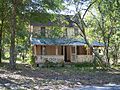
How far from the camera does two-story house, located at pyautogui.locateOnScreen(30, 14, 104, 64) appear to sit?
3724cm

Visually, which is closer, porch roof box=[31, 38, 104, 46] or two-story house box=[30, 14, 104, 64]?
two-story house box=[30, 14, 104, 64]

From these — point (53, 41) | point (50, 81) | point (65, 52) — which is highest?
point (53, 41)

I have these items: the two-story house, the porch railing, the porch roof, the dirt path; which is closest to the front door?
the two-story house

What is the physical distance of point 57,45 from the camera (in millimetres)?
40406

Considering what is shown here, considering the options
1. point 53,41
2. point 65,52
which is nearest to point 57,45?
point 53,41

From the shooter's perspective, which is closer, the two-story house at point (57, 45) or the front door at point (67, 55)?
the two-story house at point (57, 45)

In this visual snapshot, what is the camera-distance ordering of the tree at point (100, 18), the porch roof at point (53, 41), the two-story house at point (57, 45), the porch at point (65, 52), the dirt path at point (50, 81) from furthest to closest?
the porch at point (65, 52), the porch roof at point (53, 41), the two-story house at point (57, 45), the tree at point (100, 18), the dirt path at point (50, 81)

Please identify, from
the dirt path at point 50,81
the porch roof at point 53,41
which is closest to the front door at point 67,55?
the porch roof at point 53,41

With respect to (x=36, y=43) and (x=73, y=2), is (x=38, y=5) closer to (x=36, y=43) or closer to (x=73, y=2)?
(x=73, y=2)

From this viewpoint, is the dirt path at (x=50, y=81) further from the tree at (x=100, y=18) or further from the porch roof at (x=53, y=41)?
the porch roof at (x=53, y=41)

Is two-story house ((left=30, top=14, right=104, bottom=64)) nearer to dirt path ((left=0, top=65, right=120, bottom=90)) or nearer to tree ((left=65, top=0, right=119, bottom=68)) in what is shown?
tree ((left=65, top=0, right=119, bottom=68))

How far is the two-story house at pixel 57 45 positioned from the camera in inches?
1466

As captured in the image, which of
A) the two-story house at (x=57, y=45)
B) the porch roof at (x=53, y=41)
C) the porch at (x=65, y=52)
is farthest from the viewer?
the porch at (x=65, y=52)

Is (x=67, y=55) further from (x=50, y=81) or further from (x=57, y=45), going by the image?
(x=50, y=81)
